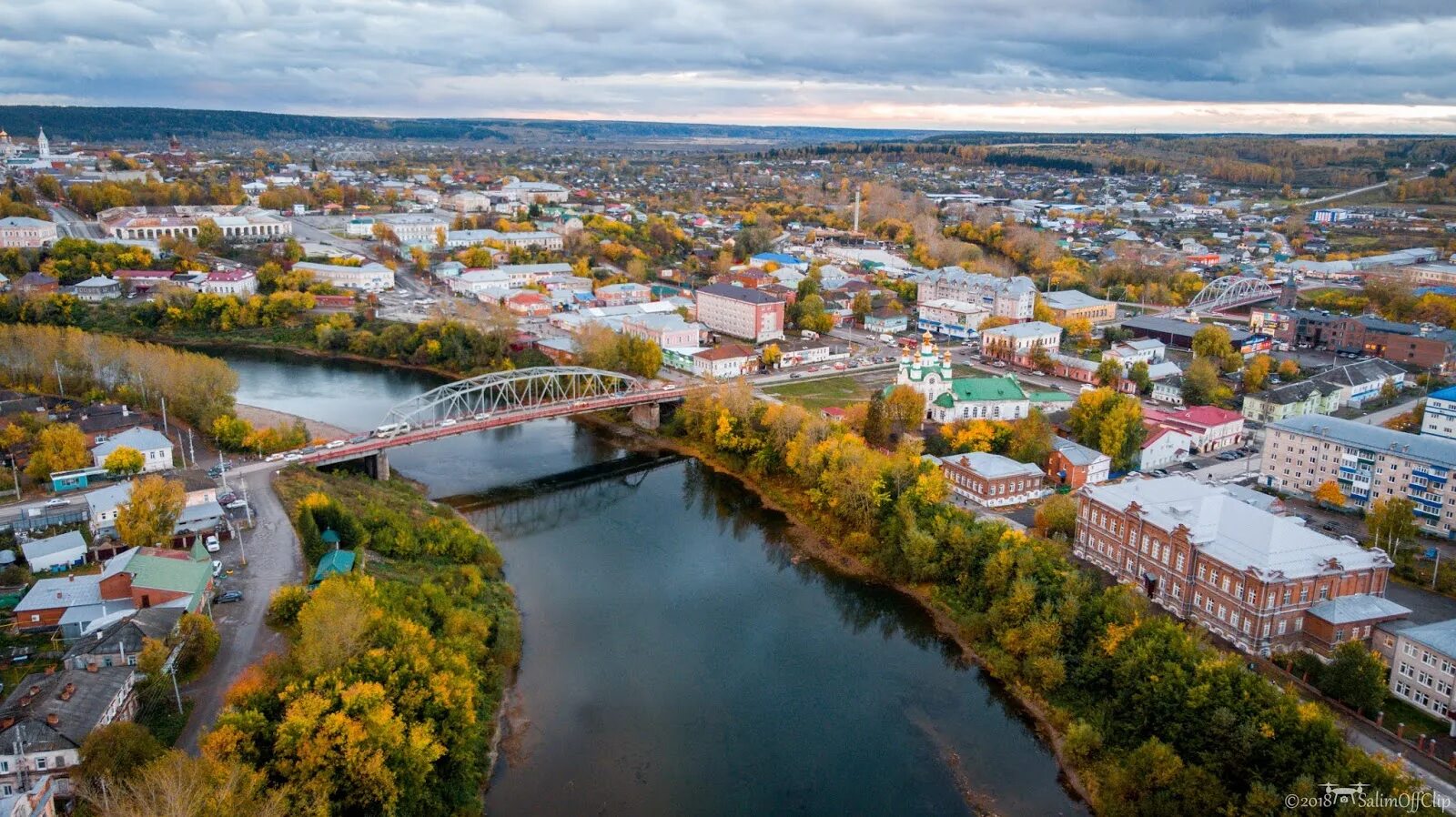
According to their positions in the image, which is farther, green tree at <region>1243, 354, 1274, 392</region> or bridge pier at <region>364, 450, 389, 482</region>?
green tree at <region>1243, 354, 1274, 392</region>

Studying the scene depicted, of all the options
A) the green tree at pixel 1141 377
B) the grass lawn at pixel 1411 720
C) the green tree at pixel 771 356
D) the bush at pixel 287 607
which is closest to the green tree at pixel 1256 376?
the green tree at pixel 1141 377

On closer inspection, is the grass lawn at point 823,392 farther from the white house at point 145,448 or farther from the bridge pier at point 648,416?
the white house at point 145,448

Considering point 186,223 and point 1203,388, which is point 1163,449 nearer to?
point 1203,388

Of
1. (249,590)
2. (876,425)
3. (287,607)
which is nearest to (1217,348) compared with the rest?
(876,425)

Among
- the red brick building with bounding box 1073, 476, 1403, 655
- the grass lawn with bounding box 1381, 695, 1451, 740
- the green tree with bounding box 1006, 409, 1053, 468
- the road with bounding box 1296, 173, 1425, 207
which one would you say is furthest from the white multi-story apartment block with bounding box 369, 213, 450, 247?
the road with bounding box 1296, 173, 1425, 207

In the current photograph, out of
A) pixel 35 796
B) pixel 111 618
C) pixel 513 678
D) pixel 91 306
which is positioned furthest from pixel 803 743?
pixel 91 306

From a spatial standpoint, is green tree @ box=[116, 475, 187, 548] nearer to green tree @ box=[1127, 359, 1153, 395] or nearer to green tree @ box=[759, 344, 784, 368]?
green tree @ box=[759, 344, 784, 368]
